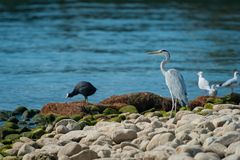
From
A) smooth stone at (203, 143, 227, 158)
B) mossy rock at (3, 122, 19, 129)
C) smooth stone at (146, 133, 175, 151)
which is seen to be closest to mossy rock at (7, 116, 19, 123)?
mossy rock at (3, 122, 19, 129)

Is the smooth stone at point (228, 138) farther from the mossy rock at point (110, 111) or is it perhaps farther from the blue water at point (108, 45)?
the blue water at point (108, 45)

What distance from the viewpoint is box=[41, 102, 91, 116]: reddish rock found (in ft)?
64.6

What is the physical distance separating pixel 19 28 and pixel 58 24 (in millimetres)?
3214

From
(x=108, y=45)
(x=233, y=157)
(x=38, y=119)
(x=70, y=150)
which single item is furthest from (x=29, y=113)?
(x=108, y=45)

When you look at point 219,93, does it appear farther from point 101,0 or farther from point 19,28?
point 101,0

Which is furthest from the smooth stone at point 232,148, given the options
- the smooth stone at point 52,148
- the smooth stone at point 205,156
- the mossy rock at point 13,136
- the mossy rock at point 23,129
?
the mossy rock at point 23,129

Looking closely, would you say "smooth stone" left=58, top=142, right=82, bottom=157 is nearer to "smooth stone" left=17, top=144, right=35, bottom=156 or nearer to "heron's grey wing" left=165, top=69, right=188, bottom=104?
"smooth stone" left=17, top=144, right=35, bottom=156

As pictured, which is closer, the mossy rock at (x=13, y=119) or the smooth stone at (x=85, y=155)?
the smooth stone at (x=85, y=155)

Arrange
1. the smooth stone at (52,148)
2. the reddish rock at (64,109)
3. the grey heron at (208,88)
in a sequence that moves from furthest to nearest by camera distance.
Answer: the grey heron at (208,88) → the reddish rock at (64,109) → the smooth stone at (52,148)

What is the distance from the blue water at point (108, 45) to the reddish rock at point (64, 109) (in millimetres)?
1841

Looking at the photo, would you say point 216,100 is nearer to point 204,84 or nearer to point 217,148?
point 204,84

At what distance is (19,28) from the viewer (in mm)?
42188

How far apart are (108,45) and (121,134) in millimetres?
22264

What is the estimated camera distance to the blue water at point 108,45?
26.2 metres
